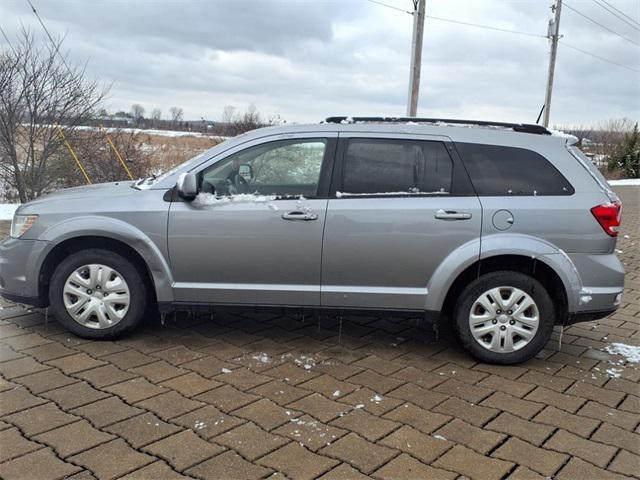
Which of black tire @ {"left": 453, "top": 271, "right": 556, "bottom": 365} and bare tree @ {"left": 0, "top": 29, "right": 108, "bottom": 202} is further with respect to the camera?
bare tree @ {"left": 0, "top": 29, "right": 108, "bottom": 202}

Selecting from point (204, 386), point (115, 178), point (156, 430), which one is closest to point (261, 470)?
point (156, 430)

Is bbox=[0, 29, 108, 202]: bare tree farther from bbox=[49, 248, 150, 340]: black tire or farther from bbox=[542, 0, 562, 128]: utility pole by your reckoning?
bbox=[542, 0, 562, 128]: utility pole

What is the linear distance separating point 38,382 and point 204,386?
1.07 meters

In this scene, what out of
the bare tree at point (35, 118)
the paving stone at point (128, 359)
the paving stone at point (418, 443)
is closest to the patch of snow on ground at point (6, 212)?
the bare tree at point (35, 118)

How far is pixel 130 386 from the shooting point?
3514 mm

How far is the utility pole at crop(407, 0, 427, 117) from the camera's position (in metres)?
11.8

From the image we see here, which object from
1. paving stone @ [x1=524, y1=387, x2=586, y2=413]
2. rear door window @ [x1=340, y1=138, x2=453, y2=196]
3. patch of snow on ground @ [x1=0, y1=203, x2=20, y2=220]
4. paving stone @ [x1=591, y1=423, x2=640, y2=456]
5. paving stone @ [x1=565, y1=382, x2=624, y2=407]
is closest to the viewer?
paving stone @ [x1=591, y1=423, x2=640, y2=456]

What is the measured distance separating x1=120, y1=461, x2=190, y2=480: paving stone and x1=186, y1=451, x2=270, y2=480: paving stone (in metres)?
0.07

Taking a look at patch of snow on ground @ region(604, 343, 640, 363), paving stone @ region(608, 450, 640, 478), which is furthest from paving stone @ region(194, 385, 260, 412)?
patch of snow on ground @ region(604, 343, 640, 363)

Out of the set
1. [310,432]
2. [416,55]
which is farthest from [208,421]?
[416,55]

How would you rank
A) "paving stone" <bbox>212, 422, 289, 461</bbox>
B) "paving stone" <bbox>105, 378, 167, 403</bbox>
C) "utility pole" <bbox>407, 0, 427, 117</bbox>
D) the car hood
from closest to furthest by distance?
1. "paving stone" <bbox>212, 422, 289, 461</bbox>
2. "paving stone" <bbox>105, 378, 167, 403</bbox>
3. the car hood
4. "utility pole" <bbox>407, 0, 427, 117</bbox>

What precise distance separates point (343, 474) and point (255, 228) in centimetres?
195

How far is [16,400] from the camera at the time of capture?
128 inches

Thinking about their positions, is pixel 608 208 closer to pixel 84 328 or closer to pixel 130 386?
pixel 130 386
